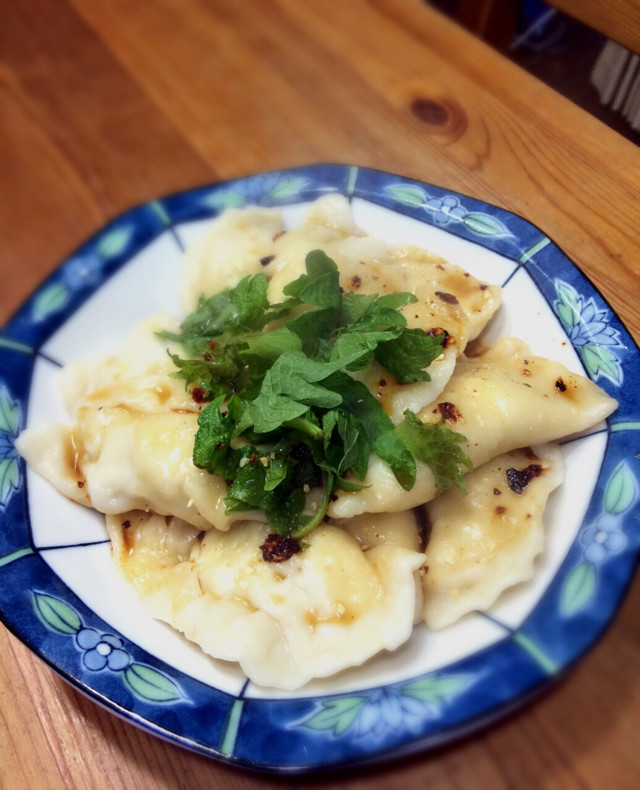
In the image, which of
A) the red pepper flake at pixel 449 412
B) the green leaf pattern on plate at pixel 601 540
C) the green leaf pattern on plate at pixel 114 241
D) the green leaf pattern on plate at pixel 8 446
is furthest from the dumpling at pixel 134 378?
the green leaf pattern on plate at pixel 601 540

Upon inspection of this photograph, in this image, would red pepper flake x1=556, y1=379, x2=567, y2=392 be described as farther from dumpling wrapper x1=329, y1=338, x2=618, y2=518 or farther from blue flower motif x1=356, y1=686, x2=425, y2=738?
blue flower motif x1=356, y1=686, x2=425, y2=738

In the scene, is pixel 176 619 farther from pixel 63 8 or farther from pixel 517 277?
pixel 63 8

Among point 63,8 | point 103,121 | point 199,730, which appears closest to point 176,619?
point 199,730

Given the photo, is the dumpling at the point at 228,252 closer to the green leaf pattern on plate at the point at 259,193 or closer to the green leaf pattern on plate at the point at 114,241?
the green leaf pattern on plate at the point at 259,193

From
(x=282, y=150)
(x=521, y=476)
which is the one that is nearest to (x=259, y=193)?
(x=282, y=150)

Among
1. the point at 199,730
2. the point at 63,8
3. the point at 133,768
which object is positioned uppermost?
the point at 63,8

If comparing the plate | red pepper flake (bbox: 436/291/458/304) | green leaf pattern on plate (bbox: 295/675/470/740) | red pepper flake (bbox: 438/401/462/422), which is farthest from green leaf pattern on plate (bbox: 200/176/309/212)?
green leaf pattern on plate (bbox: 295/675/470/740)
